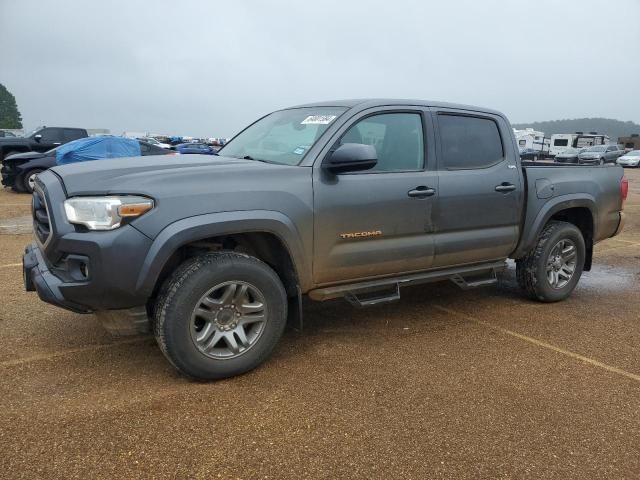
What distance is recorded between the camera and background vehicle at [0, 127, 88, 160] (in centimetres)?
1795

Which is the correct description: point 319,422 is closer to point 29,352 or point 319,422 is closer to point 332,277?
point 332,277

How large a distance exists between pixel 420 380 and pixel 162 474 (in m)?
1.67

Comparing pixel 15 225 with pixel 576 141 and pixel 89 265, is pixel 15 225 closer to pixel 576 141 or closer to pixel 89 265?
pixel 89 265

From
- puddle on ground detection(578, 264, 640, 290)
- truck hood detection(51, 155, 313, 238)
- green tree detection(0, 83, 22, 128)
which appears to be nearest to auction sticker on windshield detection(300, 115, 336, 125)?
truck hood detection(51, 155, 313, 238)

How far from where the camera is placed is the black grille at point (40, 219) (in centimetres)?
319

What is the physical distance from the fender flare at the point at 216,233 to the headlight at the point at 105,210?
0.61 ft

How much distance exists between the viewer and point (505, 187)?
4477 millimetres

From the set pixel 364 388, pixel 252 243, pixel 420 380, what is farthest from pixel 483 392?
pixel 252 243

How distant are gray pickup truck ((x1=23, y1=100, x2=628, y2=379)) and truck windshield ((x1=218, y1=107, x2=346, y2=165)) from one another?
17 mm

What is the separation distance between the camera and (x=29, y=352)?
141 inches

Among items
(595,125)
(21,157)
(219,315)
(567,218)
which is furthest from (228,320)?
(595,125)

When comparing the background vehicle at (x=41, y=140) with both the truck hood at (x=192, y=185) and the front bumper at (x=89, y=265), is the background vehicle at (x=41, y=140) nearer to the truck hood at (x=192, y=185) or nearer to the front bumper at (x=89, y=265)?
the truck hood at (x=192, y=185)

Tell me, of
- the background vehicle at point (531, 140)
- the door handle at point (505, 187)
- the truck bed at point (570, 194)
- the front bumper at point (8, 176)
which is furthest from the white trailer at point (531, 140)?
the door handle at point (505, 187)

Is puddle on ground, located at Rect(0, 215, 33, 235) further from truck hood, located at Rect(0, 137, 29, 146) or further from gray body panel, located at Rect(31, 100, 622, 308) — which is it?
truck hood, located at Rect(0, 137, 29, 146)
